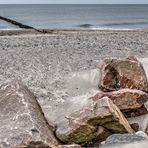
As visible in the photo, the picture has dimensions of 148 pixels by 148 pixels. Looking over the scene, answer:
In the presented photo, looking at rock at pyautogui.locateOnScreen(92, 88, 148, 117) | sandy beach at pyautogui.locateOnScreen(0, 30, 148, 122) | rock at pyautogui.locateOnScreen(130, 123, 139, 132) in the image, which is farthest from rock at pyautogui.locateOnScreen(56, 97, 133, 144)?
sandy beach at pyautogui.locateOnScreen(0, 30, 148, 122)

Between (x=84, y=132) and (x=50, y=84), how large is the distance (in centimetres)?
381

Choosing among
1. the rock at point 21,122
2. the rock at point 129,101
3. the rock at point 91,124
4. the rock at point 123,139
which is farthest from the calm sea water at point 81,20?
the rock at point 123,139

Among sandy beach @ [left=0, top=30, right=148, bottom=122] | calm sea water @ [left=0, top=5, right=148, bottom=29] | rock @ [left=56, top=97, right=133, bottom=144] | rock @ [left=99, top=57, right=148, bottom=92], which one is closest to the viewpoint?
rock @ [left=56, top=97, right=133, bottom=144]

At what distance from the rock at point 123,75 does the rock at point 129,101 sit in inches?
43.1

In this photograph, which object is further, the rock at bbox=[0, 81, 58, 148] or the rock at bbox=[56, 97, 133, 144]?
the rock at bbox=[56, 97, 133, 144]

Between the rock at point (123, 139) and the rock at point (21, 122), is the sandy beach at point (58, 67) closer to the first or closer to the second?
the rock at point (21, 122)

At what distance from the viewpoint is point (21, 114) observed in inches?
271

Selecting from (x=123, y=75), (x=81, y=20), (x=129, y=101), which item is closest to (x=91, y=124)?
(x=129, y=101)

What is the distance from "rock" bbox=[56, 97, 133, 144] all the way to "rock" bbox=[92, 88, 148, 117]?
2.74 feet

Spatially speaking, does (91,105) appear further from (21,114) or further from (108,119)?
(21,114)

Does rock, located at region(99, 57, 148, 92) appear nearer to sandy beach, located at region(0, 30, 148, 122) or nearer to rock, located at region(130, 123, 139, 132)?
sandy beach, located at region(0, 30, 148, 122)

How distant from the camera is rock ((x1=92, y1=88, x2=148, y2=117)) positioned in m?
8.62

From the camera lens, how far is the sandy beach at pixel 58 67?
393 inches

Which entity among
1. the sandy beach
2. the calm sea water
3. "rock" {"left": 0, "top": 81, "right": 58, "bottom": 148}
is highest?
"rock" {"left": 0, "top": 81, "right": 58, "bottom": 148}
